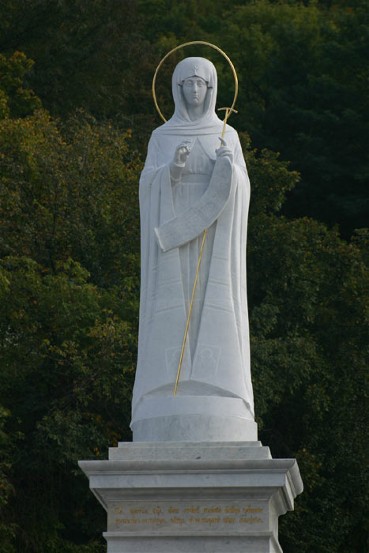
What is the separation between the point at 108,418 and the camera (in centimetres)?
2723

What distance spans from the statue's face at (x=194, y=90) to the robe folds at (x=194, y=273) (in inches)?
9.2

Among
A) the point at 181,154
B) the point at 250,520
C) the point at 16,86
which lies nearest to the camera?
the point at 250,520

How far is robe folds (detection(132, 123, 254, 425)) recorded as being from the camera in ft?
54.7

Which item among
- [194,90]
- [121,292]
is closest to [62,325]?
[121,292]

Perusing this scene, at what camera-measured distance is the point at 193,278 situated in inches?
671

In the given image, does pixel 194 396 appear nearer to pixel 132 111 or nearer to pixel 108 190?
pixel 108 190

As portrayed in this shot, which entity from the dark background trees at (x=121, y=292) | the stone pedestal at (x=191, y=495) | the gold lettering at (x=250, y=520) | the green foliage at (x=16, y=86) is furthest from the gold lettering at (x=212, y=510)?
the green foliage at (x=16, y=86)

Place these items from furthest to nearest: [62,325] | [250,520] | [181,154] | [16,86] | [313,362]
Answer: [16,86]
[313,362]
[62,325]
[181,154]
[250,520]

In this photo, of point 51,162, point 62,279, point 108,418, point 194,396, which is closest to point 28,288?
point 62,279

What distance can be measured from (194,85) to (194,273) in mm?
1938

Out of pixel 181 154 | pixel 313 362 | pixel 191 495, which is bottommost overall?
pixel 191 495

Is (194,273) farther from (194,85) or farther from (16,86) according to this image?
(16,86)

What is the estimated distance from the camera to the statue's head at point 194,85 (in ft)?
57.2

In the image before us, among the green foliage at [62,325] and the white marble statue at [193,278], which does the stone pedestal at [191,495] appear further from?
the green foliage at [62,325]
